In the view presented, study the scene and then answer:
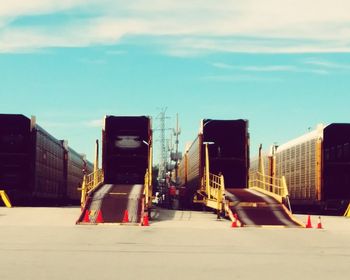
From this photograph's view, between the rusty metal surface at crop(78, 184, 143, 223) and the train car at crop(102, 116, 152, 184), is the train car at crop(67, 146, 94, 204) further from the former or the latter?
the rusty metal surface at crop(78, 184, 143, 223)

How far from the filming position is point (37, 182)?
37.1 meters

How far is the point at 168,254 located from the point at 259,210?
47.6 ft

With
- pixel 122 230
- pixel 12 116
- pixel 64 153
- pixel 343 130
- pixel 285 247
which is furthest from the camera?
pixel 64 153

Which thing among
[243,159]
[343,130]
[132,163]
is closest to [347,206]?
[343,130]

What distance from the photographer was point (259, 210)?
89.9 feet

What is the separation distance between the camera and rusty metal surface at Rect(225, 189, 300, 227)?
25.0 meters

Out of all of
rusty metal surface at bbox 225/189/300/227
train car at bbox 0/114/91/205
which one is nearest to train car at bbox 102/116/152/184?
train car at bbox 0/114/91/205

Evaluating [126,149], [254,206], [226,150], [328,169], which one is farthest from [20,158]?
[328,169]

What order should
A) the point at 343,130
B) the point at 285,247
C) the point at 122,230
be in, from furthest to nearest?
the point at 343,130, the point at 122,230, the point at 285,247

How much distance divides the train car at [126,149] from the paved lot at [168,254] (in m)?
14.5

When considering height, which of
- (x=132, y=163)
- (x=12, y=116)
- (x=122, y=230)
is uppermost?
→ (x=12, y=116)

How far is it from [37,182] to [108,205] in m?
11.3

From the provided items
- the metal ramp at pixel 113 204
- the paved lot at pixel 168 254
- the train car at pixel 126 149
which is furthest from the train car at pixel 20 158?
the paved lot at pixel 168 254

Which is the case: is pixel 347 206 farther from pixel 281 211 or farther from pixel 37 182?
pixel 37 182
